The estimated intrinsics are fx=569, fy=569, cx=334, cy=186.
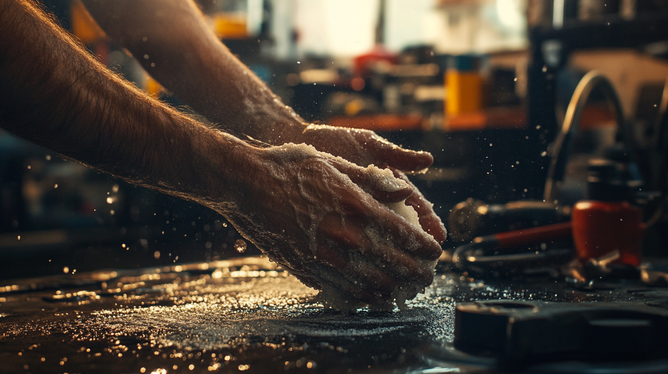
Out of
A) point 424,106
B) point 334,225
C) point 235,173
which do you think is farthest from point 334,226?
point 424,106

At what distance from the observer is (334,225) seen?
682mm

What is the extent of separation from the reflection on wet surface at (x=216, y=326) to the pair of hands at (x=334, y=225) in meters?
0.04

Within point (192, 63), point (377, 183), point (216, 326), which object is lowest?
point (216, 326)

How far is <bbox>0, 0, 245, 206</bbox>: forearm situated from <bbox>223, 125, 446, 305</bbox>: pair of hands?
6 centimetres

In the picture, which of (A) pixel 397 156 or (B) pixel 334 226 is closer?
(B) pixel 334 226

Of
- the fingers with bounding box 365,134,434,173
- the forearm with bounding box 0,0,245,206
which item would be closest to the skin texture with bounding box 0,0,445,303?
the forearm with bounding box 0,0,245,206

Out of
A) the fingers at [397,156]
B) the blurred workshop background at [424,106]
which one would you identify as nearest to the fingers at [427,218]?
the fingers at [397,156]

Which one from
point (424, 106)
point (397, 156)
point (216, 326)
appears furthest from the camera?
point (424, 106)

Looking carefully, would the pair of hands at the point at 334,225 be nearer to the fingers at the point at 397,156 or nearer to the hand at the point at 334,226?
the hand at the point at 334,226

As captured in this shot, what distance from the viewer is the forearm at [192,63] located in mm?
999

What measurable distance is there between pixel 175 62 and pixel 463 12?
3.97m

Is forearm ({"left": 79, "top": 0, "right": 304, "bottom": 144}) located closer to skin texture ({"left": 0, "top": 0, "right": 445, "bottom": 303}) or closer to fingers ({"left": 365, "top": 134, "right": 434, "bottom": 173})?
fingers ({"left": 365, "top": 134, "right": 434, "bottom": 173})

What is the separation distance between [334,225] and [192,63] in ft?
1.70

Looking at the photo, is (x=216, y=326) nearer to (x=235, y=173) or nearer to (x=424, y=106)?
(x=235, y=173)
